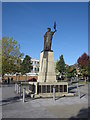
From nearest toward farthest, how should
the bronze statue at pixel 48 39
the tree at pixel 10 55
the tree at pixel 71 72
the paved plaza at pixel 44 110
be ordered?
1. the paved plaza at pixel 44 110
2. the bronze statue at pixel 48 39
3. the tree at pixel 10 55
4. the tree at pixel 71 72

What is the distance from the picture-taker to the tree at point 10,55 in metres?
25.5

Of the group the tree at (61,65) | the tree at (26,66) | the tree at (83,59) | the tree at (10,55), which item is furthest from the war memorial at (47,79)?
the tree at (61,65)

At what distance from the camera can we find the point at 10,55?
26484 millimetres

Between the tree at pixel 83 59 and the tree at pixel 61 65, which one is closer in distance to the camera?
the tree at pixel 83 59

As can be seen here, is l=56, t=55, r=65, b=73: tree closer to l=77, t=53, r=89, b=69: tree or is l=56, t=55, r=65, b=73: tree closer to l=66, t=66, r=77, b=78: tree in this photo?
l=66, t=66, r=77, b=78: tree

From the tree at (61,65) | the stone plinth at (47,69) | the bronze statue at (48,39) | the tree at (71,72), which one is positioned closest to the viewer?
the stone plinth at (47,69)

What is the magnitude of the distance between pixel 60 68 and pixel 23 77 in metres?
16.2

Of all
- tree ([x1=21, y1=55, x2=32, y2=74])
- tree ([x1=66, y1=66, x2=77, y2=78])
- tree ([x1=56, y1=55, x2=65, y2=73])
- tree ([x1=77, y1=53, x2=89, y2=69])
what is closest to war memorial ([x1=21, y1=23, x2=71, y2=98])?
Result: tree ([x1=66, y1=66, x2=77, y2=78])

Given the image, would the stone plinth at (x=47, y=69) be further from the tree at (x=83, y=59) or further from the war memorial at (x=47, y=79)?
the tree at (x=83, y=59)

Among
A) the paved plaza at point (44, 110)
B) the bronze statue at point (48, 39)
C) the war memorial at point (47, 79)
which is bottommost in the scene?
the paved plaza at point (44, 110)

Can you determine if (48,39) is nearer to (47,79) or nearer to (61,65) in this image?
(47,79)

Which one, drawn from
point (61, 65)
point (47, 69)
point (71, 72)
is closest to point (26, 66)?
point (61, 65)

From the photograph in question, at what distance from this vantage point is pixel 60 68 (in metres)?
60.4

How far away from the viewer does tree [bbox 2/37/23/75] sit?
2550 centimetres
